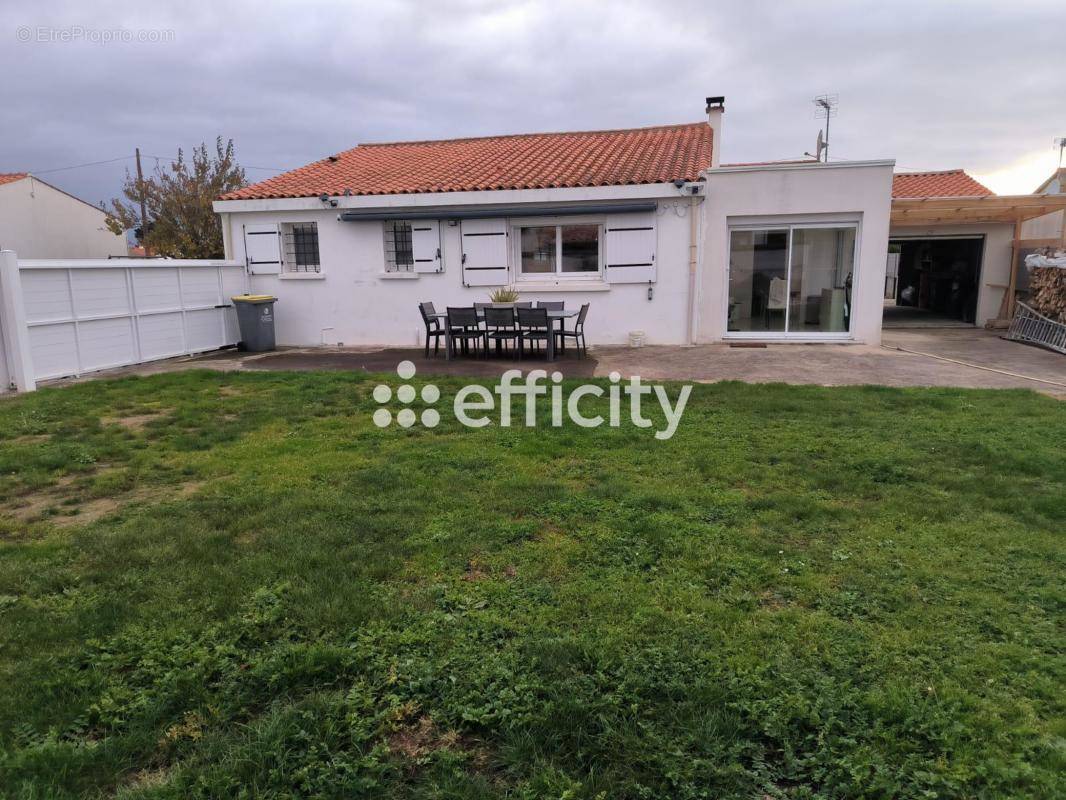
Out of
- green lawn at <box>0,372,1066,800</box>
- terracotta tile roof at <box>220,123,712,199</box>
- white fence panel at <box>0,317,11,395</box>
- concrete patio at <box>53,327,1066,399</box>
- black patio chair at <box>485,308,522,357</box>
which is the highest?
terracotta tile roof at <box>220,123,712,199</box>

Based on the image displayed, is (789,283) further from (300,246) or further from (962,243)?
(300,246)

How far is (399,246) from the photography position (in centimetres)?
1456

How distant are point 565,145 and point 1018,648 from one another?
16.4 metres

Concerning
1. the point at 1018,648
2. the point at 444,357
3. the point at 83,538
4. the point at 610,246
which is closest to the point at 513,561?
the point at 1018,648

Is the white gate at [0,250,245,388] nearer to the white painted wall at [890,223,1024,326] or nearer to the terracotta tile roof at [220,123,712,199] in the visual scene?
the terracotta tile roof at [220,123,712,199]

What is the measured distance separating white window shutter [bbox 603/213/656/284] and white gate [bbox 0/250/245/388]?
7570 mm

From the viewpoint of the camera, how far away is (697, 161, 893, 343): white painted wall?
13031 millimetres

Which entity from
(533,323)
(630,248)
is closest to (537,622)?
(533,323)

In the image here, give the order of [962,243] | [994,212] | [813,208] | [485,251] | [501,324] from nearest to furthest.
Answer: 1. [501,324]
2. [813,208]
3. [485,251]
4. [994,212]
5. [962,243]

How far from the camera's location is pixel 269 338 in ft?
46.0

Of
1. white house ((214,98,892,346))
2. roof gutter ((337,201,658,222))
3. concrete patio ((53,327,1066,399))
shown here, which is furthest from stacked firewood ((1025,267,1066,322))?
roof gutter ((337,201,658,222))

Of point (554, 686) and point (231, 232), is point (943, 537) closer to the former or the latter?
point (554, 686)

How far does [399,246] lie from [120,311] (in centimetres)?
531

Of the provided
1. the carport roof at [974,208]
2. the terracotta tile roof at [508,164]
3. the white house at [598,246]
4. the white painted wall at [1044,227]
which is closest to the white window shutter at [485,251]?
the white house at [598,246]
